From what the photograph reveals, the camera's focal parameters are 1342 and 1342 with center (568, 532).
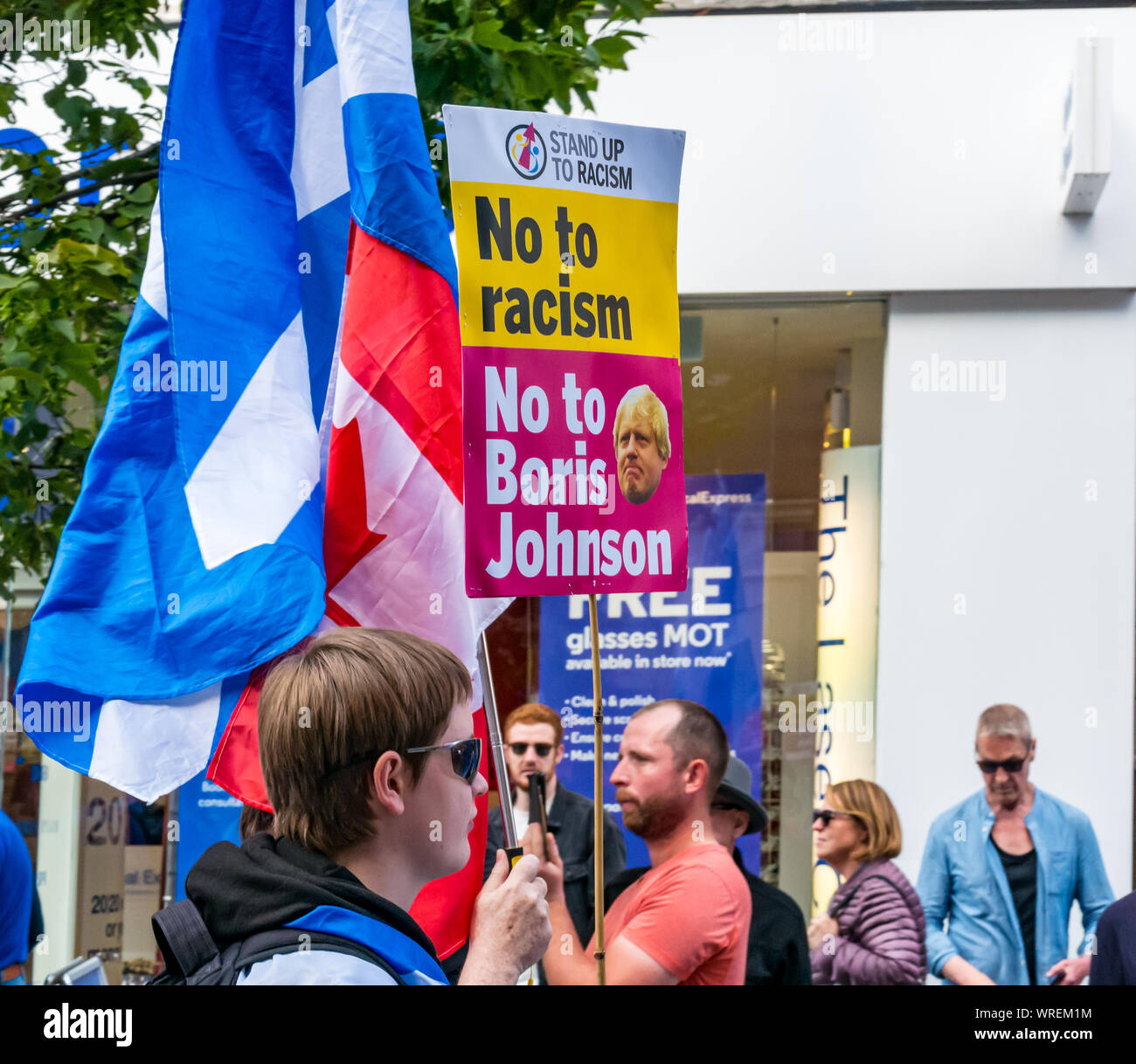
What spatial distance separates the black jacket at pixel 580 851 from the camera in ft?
20.4

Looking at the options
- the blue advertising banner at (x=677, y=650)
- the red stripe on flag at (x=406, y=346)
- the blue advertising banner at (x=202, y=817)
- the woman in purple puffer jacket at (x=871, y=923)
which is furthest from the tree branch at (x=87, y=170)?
the woman in purple puffer jacket at (x=871, y=923)

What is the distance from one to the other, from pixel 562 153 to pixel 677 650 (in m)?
4.08

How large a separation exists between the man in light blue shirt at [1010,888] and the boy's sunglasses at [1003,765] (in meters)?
0.10

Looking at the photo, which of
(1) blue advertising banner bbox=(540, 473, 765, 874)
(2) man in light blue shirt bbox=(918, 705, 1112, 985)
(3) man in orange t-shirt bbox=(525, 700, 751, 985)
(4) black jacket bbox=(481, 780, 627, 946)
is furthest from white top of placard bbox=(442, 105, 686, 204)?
(2) man in light blue shirt bbox=(918, 705, 1112, 985)

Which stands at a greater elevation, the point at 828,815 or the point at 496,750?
the point at 496,750

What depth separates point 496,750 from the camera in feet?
10.1

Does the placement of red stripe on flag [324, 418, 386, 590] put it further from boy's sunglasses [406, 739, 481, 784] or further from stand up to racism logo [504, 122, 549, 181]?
boy's sunglasses [406, 739, 481, 784]

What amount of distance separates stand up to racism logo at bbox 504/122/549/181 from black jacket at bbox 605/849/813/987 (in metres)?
2.27

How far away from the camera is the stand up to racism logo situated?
3.33 metres

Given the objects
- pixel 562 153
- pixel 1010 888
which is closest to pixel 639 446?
pixel 562 153

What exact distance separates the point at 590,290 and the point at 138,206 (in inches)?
77.9

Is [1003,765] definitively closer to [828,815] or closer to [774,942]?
[828,815]

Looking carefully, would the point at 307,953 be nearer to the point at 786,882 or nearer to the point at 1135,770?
the point at 786,882

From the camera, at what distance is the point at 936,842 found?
662 centimetres
